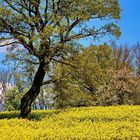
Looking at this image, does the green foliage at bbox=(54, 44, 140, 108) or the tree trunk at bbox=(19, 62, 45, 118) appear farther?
the green foliage at bbox=(54, 44, 140, 108)

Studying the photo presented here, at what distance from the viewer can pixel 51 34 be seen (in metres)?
20.7

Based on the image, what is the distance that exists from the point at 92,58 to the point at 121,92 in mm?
13907

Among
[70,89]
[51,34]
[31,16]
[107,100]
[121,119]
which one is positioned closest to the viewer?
[121,119]

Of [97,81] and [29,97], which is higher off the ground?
[97,81]

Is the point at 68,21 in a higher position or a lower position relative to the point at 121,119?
higher

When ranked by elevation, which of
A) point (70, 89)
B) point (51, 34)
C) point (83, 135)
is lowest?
point (83, 135)

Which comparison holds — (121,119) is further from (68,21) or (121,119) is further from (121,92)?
(121,92)

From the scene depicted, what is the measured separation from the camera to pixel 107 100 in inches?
1411

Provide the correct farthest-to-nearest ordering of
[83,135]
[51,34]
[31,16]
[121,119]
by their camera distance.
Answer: [31,16] → [51,34] → [121,119] → [83,135]

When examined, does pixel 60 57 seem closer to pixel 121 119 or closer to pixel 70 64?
pixel 70 64

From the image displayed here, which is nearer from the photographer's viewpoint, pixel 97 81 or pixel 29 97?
pixel 29 97

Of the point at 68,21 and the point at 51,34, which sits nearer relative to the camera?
the point at 51,34

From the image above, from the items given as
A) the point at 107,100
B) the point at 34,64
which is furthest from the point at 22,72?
the point at 107,100

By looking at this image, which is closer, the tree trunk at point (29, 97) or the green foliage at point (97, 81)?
the tree trunk at point (29, 97)
